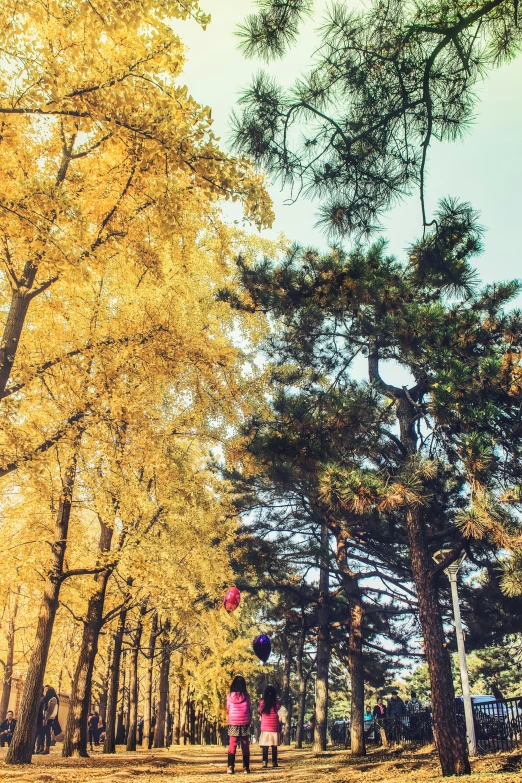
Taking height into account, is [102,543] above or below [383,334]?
below

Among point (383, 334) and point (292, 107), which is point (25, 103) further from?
point (383, 334)

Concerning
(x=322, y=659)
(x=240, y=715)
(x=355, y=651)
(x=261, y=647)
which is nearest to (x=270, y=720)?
(x=261, y=647)

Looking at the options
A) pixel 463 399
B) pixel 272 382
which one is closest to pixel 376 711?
pixel 272 382

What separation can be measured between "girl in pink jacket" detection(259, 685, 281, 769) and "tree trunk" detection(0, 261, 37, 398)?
8.09 m

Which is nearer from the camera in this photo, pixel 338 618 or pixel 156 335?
pixel 156 335

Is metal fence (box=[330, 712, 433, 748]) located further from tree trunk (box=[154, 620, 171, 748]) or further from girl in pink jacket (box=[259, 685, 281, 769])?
tree trunk (box=[154, 620, 171, 748])

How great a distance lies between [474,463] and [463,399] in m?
1.34

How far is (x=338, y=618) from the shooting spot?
19812 millimetres

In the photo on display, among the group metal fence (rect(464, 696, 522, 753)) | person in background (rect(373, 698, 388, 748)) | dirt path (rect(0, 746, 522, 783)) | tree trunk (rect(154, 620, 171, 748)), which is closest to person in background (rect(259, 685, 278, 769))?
dirt path (rect(0, 746, 522, 783))

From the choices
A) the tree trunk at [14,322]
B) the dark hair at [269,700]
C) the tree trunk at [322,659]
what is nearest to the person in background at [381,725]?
the tree trunk at [322,659]

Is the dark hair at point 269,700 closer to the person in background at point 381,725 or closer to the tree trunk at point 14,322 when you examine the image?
the person in background at point 381,725

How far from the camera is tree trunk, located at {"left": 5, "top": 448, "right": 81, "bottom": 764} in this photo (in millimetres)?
9180

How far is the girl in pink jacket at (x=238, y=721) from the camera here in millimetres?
9414

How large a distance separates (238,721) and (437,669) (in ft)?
11.7
